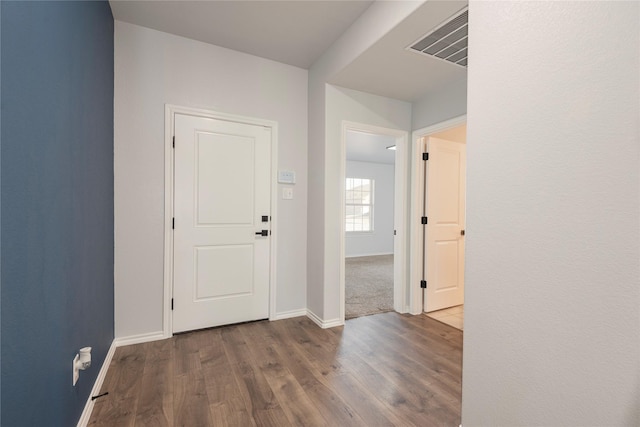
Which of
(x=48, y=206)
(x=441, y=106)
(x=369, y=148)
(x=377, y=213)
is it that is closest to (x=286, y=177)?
(x=441, y=106)

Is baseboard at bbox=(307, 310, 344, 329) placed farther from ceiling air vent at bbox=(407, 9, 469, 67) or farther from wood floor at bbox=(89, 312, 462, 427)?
ceiling air vent at bbox=(407, 9, 469, 67)

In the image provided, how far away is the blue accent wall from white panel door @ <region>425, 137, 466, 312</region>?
309 centimetres

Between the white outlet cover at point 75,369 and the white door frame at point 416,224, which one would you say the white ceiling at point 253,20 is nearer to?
the white door frame at point 416,224

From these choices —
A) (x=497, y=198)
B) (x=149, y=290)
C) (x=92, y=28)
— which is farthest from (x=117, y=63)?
(x=497, y=198)

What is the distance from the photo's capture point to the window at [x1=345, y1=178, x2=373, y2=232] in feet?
25.4

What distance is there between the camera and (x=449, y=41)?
2115 millimetres

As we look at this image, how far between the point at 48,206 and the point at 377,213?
742 centimetres

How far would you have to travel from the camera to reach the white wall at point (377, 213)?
767 centimetres

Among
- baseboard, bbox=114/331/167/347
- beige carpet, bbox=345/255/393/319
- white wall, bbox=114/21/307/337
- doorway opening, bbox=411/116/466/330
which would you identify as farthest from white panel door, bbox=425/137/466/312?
baseboard, bbox=114/331/167/347

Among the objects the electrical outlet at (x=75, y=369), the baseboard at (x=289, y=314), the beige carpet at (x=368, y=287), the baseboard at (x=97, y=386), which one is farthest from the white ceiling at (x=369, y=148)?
the electrical outlet at (x=75, y=369)

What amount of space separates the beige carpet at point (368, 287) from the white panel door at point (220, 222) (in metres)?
1.21

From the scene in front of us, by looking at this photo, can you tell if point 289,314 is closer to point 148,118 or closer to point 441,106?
point 148,118

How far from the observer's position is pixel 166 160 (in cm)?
252

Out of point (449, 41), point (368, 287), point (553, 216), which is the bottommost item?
point (368, 287)
